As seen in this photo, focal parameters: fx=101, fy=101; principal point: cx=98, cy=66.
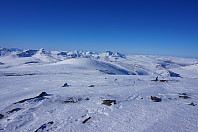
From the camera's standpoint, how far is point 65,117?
5.63 m

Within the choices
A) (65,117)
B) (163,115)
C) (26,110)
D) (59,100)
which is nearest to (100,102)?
(65,117)

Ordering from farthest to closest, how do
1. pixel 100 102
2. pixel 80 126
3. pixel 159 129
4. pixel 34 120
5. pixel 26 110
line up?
1. pixel 100 102
2. pixel 26 110
3. pixel 34 120
4. pixel 80 126
5. pixel 159 129

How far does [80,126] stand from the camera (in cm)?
484

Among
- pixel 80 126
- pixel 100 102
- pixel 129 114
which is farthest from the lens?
pixel 100 102

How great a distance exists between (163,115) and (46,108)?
7164 mm

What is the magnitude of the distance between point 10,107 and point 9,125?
7.57ft

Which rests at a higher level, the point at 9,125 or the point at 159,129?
the point at 159,129

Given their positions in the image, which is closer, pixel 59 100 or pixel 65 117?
pixel 65 117

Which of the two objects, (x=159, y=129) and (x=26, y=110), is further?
(x=26, y=110)

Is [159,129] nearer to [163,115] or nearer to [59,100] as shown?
[163,115]

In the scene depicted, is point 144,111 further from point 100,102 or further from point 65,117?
point 65,117

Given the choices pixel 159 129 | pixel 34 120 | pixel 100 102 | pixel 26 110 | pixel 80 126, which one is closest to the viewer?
pixel 159 129

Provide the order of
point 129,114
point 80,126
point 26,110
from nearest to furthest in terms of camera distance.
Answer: point 80,126 < point 129,114 < point 26,110

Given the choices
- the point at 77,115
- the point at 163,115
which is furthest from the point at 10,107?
the point at 163,115
